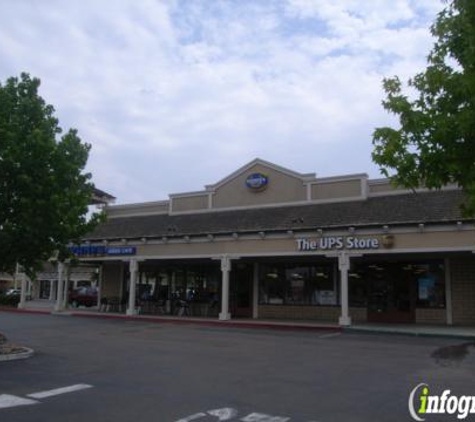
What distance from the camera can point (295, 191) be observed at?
2577 cm

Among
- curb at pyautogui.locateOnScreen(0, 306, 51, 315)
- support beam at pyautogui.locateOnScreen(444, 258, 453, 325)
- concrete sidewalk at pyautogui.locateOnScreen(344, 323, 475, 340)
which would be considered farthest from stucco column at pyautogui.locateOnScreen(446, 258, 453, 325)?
curb at pyautogui.locateOnScreen(0, 306, 51, 315)

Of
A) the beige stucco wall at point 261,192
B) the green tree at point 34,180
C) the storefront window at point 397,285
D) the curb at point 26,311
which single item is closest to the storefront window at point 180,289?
the beige stucco wall at point 261,192

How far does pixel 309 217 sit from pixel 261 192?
152 inches

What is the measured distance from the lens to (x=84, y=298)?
122ft

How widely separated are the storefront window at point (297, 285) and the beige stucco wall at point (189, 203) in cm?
473

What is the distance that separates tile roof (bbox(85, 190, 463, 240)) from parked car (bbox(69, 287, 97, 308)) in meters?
8.63

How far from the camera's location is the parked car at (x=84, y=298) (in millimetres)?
37031

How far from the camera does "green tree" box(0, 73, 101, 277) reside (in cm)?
1335

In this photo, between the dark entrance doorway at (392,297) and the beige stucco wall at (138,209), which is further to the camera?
the beige stucco wall at (138,209)

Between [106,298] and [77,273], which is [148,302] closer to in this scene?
[106,298]

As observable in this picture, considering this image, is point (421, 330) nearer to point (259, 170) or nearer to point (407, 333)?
point (407, 333)

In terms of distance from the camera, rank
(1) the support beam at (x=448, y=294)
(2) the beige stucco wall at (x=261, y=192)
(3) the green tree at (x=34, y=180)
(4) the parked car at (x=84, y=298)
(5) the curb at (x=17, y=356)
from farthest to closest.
Answer: 1. (4) the parked car at (x=84, y=298)
2. (2) the beige stucco wall at (x=261, y=192)
3. (1) the support beam at (x=448, y=294)
4. (3) the green tree at (x=34, y=180)
5. (5) the curb at (x=17, y=356)

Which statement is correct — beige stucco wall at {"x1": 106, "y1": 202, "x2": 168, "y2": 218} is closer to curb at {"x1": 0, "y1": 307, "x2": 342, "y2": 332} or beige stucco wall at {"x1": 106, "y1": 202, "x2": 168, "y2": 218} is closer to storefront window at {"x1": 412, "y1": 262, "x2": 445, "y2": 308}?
curb at {"x1": 0, "y1": 307, "x2": 342, "y2": 332}

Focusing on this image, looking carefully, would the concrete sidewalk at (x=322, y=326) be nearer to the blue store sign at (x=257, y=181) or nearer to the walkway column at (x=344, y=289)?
the walkway column at (x=344, y=289)
